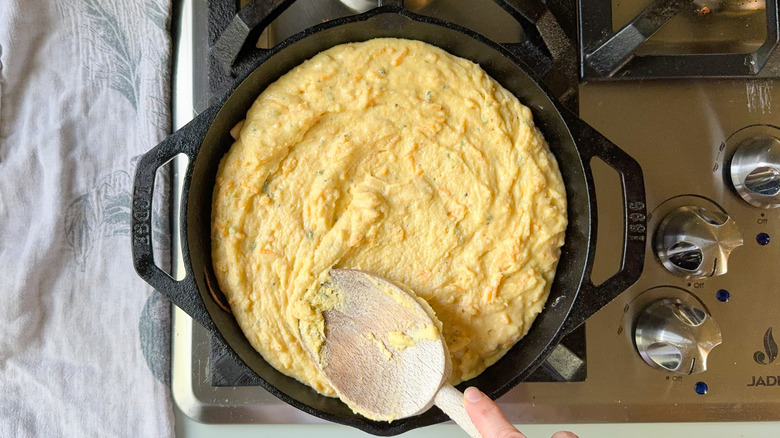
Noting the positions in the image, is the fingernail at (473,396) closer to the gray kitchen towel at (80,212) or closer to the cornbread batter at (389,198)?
the cornbread batter at (389,198)

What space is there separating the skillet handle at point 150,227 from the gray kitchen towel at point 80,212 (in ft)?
0.92

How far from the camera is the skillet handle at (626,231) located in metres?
0.96

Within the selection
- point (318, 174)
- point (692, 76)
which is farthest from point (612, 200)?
point (318, 174)

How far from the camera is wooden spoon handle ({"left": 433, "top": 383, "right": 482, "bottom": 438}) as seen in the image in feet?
2.89

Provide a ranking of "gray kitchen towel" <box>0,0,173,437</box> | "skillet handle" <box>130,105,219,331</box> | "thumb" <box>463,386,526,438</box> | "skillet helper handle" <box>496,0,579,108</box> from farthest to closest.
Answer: "gray kitchen towel" <box>0,0,173,437</box> < "skillet helper handle" <box>496,0,579,108</box> < "skillet handle" <box>130,105,219,331</box> < "thumb" <box>463,386,526,438</box>

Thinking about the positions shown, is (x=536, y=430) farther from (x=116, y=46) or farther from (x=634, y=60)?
(x=116, y=46)

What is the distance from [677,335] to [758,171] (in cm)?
35

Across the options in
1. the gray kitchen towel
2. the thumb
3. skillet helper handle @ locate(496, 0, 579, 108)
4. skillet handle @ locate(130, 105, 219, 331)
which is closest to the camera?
the thumb

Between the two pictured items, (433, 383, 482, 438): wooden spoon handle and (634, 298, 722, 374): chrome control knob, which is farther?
(634, 298, 722, 374): chrome control knob

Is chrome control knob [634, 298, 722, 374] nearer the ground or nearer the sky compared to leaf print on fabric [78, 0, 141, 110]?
nearer the ground

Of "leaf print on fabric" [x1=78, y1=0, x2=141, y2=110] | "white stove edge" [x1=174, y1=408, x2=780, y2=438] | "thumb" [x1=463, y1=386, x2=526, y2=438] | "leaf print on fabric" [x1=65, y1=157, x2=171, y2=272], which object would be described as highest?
"leaf print on fabric" [x1=78, y1=0, x2=141, y2=110]

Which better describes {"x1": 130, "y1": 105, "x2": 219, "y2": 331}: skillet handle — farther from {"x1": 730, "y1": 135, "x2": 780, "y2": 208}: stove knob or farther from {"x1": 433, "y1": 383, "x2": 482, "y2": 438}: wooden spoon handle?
{"x1": 730, "y1": 135, "x2": 780, "y2": 208}: stove knob

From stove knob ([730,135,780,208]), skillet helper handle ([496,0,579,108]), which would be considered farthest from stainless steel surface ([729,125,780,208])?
skillet helper handle ([496,0,579,108])

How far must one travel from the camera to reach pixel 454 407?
903 millimetres
